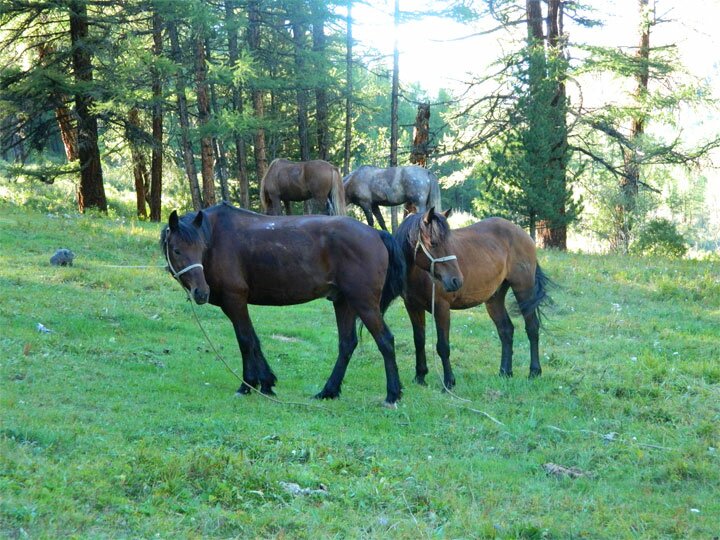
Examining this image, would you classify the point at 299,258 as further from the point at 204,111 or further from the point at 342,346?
the point at 204,111

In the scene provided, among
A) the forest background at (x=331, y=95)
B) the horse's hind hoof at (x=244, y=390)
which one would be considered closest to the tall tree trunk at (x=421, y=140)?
the forest background at (x=331, y=95)

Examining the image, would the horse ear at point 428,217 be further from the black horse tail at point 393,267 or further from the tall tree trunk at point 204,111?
the tall tree trunk at point 204,111

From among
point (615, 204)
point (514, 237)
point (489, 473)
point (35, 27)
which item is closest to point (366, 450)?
point (489, 473)

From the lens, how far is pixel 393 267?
883 centimetres

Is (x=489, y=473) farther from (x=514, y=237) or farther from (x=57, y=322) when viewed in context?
(x=57, y=322)

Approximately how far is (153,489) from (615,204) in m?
26.4

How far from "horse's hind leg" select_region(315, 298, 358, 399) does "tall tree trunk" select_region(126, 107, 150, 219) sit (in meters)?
16.6

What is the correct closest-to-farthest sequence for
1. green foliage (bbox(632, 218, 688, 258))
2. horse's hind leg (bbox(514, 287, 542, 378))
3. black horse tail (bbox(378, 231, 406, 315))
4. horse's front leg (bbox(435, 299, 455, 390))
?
black horse tail (bbox(378, 231, 406, 315))
horse's front leg (bbox(435, 299, 455, 390))
horse's hind leg (bbox(514, 287, 542, 378))
green foliage (bbox(632, 218, 688, 258))

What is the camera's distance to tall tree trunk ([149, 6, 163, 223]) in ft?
69.9

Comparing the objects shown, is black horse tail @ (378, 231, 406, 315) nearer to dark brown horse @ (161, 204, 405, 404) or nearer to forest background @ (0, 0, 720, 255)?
dark brown horse @ (161, 204, 405, 404)

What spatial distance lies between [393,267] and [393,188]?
32.2 ft

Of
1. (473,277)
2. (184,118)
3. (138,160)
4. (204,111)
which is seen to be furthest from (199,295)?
(138,160)

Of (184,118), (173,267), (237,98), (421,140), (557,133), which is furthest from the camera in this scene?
(237,98)

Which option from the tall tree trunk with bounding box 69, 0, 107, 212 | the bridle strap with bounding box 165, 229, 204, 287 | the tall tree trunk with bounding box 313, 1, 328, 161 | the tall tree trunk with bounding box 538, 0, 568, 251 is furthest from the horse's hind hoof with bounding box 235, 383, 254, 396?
the tall tree trunk with bounding box 313, 1, 328, 161
